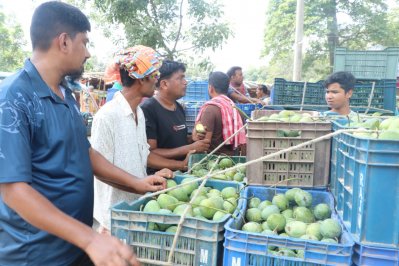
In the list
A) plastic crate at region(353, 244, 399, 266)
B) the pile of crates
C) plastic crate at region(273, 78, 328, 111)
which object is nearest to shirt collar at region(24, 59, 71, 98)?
the pile of crates

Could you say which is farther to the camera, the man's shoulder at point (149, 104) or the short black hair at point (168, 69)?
the short black hair at point (168, 69)

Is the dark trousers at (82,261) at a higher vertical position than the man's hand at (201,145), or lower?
lower

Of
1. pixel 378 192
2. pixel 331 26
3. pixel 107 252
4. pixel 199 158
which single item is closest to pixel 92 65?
pixel 199 158

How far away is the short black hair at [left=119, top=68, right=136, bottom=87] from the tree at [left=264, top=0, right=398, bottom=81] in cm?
1853

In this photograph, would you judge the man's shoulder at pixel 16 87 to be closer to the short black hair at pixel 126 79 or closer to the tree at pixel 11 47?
the short black hair at pixel 126 79

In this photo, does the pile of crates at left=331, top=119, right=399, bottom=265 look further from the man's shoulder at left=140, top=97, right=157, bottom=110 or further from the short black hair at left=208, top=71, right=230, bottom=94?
the short black hair at left=208, top=71, right=230, bottom=94

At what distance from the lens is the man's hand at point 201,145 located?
343 cm

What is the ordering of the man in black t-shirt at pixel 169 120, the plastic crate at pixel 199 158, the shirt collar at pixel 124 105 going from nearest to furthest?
the shirt collar at pixel 124 105, the plastic crate at pixel 199 158, the man in black t-shirt at pixel 169 120

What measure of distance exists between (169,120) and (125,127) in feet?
3.12

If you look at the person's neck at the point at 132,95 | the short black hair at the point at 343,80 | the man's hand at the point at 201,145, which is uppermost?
the short black hair at the point at 343,80

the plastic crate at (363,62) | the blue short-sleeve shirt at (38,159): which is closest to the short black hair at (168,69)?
the blue short-sleeve shirt at (38,159)

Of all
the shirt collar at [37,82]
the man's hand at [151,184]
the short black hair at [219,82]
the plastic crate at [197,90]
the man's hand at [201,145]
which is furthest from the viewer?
the plastic crate at [197,90]

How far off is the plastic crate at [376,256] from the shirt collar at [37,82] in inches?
59.1

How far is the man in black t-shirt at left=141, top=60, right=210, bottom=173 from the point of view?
3.31 metres
